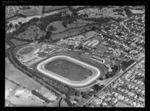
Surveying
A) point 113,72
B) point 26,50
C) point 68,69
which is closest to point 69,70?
point 68,69

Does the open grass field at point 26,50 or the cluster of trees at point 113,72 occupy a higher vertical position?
the open grass field at point 26,50

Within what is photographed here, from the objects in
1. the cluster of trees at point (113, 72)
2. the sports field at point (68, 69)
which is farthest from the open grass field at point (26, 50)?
the cluster of trees at point (113, 72)

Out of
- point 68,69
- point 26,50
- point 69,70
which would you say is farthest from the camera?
point 26,50

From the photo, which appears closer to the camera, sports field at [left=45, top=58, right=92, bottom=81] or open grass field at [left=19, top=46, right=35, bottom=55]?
sports field at [left=45, top=58, right=92, bottom=81]

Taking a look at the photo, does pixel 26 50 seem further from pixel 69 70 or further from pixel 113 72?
pixel 113 72

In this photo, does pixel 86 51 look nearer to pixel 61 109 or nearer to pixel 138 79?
pixel 138 79

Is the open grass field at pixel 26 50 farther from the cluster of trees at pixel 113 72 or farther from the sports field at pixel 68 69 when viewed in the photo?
the cluster of trees at pixel 113 72

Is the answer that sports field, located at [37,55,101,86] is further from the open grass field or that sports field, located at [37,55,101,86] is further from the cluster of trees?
the open grass field

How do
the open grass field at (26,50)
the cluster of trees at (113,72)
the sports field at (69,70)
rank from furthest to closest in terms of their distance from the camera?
the open grass field at (26,50)
the cluster of trees at (113,72)
the sports field at (69,70)

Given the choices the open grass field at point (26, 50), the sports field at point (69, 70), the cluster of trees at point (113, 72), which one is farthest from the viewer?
the open grass field at point (26, 50)

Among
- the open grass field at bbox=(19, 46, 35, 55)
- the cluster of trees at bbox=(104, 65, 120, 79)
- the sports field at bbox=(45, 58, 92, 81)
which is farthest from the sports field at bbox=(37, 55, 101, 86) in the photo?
the open grass field at bbox=(19, 46, 35, 55)
